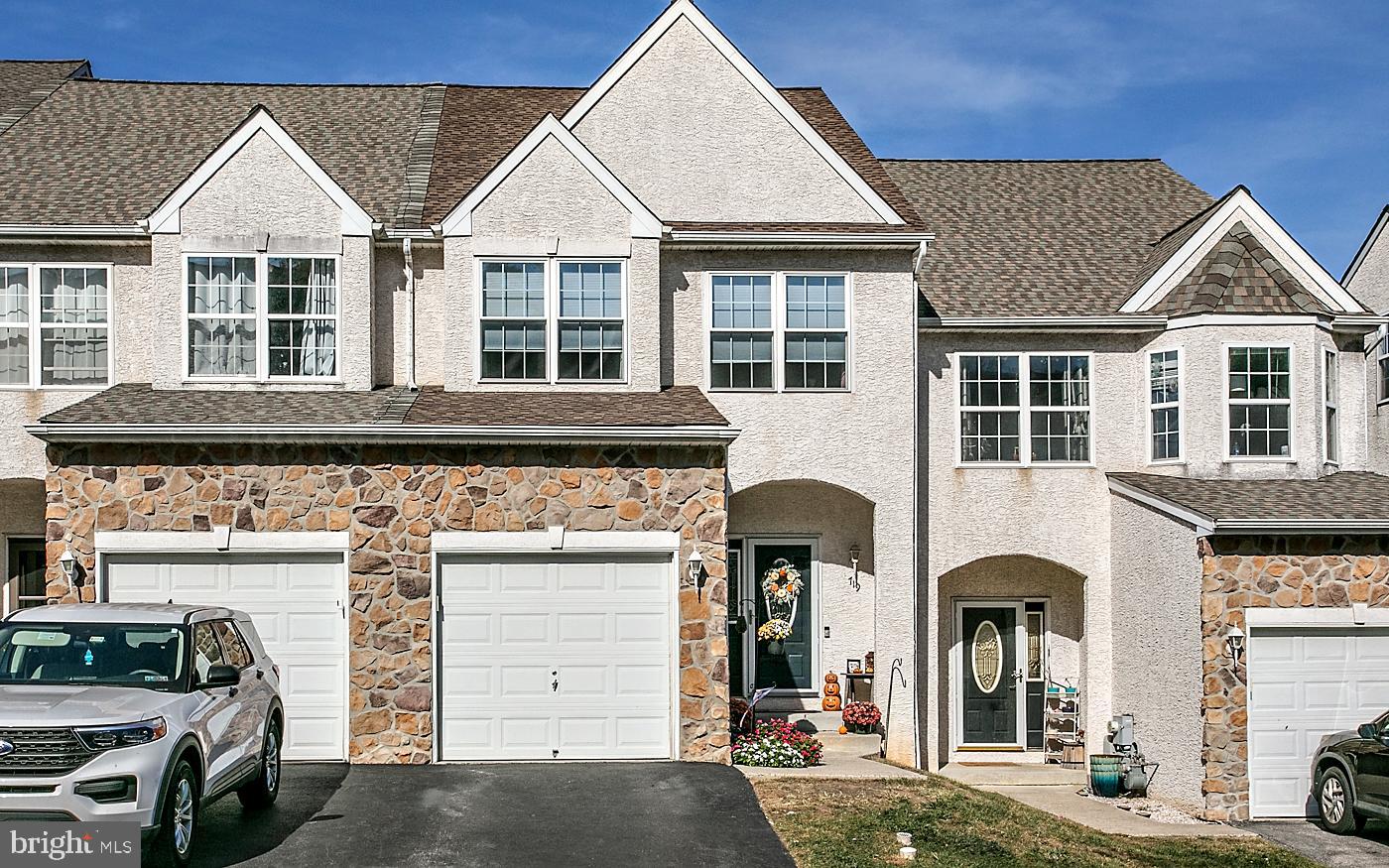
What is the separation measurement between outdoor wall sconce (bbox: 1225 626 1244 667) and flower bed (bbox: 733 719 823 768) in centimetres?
558

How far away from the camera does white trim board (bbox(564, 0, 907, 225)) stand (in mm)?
18891

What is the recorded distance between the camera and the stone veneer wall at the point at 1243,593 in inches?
672

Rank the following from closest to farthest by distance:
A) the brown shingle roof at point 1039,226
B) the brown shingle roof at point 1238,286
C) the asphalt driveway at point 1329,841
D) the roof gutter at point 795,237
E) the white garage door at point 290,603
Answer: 1. the asphalt driveway at point 1329,841
2. the white garage door at point 290,603
3. the roof gutter at point 795,237
4. the brown shingle roof at point 1238,286
5. the brown shingle roof at point 1039,226

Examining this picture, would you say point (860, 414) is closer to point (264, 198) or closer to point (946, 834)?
point (946, 834)

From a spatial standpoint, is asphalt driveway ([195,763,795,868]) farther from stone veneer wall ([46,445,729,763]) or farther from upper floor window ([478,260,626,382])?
upper floor window ([478,260,626,382])

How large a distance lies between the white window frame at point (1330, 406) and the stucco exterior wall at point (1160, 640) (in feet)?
9.65

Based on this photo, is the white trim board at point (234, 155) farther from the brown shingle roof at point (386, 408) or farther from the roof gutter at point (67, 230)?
the brown shingle roof at point (386, 408)

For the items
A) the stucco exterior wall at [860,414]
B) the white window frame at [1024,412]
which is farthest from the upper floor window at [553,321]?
the white window frame at [1024,412]

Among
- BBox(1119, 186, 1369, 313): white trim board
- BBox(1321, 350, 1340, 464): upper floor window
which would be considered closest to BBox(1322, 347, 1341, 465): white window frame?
BBox(1321, 350, 1340, 464): upper floor window

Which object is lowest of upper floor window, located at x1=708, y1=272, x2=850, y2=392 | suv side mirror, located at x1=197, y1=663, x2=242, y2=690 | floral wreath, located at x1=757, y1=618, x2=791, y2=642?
floral wreath, located at x1=757, y1=618, x2=791, y2=642

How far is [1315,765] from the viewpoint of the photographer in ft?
55.8

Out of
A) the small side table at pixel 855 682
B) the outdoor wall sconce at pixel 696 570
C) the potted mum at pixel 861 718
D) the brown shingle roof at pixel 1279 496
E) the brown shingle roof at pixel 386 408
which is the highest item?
the brown shingle roof at pixel 386 408

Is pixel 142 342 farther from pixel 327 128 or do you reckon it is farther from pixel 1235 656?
pixel 1235 656

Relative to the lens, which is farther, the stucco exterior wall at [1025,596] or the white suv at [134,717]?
the stucco exterior wall at [1025,596]
